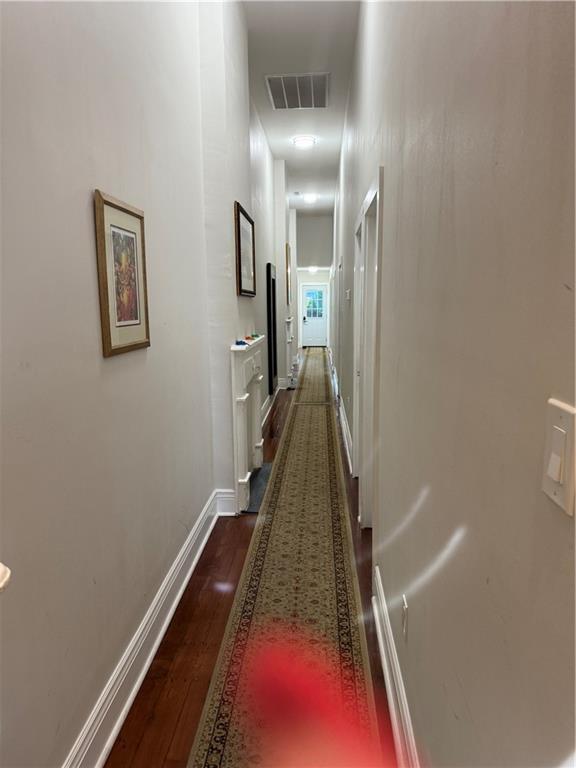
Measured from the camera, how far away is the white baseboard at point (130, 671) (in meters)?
1.36

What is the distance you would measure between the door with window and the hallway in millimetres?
11677

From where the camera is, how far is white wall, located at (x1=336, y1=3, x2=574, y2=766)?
21.4 inches

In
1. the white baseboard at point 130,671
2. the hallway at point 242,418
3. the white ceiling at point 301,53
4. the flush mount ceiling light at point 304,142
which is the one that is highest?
the flush mount ceiling light at point 304,142

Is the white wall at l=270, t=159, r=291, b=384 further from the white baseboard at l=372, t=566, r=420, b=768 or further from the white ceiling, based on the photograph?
the white baseboard at l=372, t=566, r=420, b=768

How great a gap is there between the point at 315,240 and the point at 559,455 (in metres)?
11.8

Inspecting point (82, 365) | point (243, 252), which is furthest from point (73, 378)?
point (243, 252)

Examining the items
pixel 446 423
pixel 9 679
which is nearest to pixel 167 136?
pixel 446 423

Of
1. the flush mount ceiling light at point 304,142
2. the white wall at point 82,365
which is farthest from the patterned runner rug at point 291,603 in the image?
the flush mount ceiling light at point 304,142

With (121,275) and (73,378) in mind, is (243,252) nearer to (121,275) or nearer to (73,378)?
(121,275)

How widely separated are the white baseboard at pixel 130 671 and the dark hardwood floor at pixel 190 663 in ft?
0.11

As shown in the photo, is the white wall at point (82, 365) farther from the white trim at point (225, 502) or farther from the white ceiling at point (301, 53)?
the white ceiling at point (301, 53)

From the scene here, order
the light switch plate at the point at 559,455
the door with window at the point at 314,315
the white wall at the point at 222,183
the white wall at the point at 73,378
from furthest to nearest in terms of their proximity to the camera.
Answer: the door with window at the point at 314,315 < the white wall at the point at 222,183 < the white wall at the point at 73,378 < the light switch plate at the point at 559,455

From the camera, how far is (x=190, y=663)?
1.84 m

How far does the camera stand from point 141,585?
1808 mm
